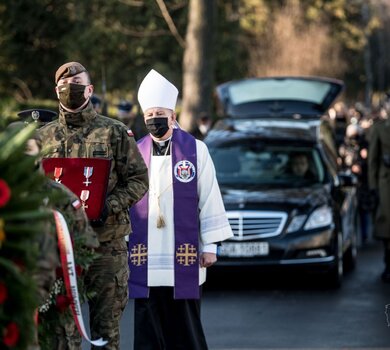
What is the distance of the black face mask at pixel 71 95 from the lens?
311 inches

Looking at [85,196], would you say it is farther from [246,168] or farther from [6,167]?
[246,168]

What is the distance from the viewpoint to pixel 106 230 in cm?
790

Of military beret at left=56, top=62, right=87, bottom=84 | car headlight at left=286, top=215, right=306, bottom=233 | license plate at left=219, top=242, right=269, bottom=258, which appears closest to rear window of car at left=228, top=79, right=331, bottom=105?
car headlight at left=286, top=215, right=306, bottom=233

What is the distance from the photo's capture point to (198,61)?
997 inches

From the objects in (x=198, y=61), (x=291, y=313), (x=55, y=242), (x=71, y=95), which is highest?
(x=198, y=61)

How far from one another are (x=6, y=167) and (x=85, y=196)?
2232mm

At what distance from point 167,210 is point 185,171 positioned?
279 mm

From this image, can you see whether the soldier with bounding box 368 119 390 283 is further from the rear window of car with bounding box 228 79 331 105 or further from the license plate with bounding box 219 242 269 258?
the rear window of car with bounding box 228 79 331 105

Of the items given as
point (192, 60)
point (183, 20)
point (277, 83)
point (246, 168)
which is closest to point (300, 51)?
point (183, 20)

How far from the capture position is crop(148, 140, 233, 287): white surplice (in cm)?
864

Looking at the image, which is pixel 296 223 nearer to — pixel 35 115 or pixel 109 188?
pixel 35 115

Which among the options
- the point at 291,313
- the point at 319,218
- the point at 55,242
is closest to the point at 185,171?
the point at 55,242

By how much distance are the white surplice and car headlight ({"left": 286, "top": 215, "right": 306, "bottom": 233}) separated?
195 inches

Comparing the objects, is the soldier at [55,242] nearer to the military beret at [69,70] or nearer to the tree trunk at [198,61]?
the military beret at [69,70]
